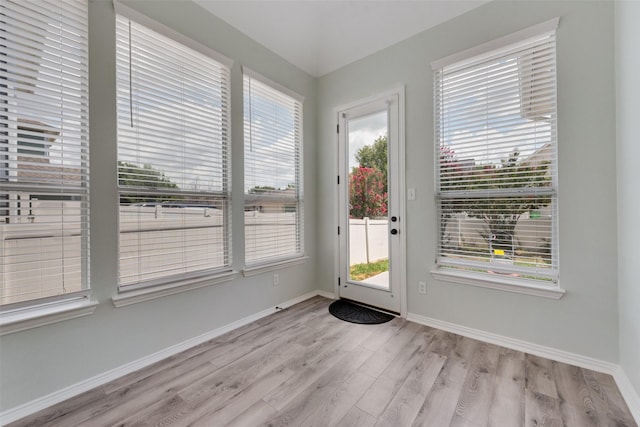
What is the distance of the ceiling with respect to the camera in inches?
94.8

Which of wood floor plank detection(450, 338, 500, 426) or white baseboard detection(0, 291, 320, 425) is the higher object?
white baseboard detection(0, 291, 320, 425)

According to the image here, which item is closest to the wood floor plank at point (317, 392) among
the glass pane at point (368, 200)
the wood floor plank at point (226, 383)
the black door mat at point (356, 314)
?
the wood floor plank at point (226, 383)

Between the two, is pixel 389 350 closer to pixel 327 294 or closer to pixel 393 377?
pixel 393 377

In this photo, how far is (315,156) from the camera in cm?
343

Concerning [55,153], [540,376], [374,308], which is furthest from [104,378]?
[540,376]

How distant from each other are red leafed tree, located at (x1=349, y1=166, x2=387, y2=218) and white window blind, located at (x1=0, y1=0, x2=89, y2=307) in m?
2.38

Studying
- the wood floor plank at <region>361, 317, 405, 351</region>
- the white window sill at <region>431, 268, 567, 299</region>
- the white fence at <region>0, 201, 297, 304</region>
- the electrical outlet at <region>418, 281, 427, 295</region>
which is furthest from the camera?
the electrical outlet at <region>418, 281, 427, 295</region>

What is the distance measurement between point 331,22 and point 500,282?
3.07 metres

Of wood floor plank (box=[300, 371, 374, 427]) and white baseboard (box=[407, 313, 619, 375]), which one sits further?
white baseboard (box=[407, 313, 619, 375])

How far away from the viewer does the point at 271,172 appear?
2891 mm

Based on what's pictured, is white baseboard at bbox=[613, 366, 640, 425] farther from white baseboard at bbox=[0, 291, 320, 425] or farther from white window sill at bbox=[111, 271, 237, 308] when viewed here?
white window sill at bbox=[111, 271, 237, 308]

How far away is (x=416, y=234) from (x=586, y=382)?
148cm

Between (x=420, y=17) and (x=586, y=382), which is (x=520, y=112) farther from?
(x=586, y=382)

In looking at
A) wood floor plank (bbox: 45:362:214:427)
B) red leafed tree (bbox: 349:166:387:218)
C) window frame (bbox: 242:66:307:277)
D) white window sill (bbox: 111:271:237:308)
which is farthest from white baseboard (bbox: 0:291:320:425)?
red leafed tree (bbox: 349:166:387:218)
